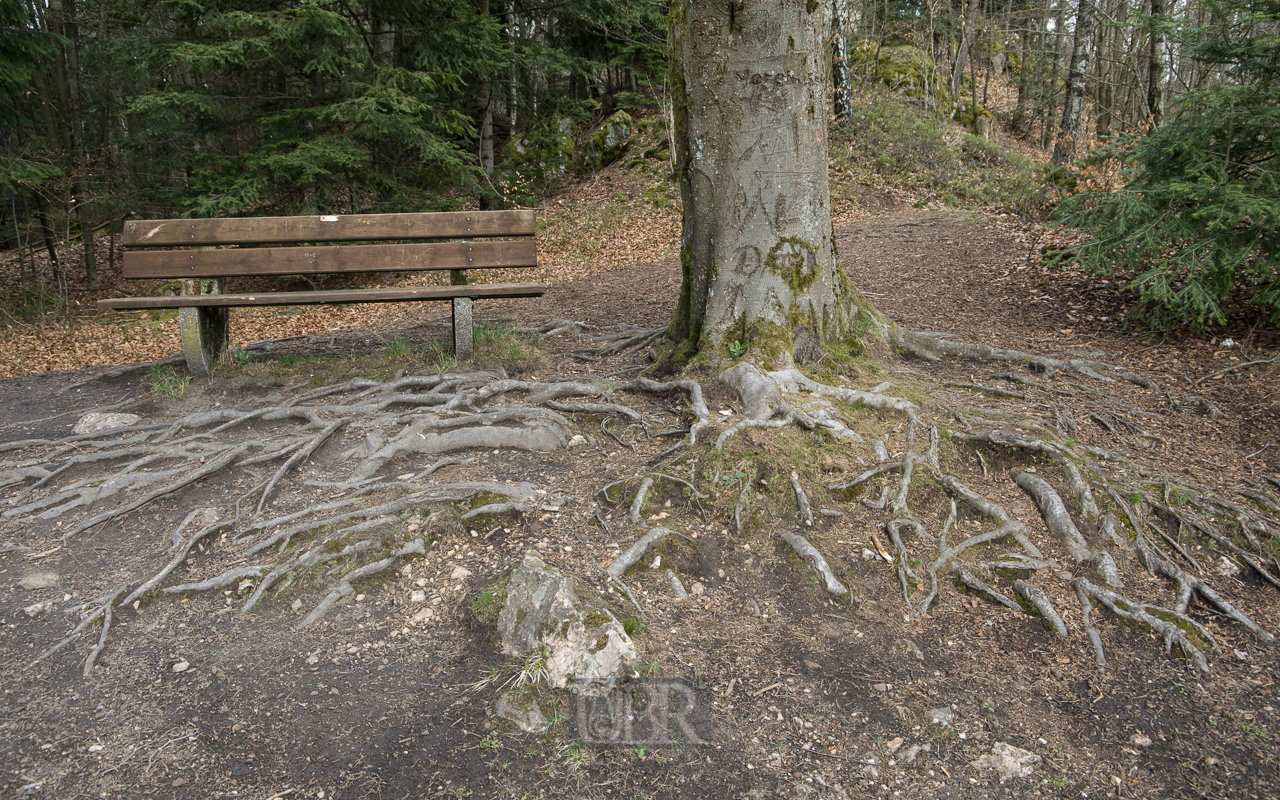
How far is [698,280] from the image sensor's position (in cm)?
505

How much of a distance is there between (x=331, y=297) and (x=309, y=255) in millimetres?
434

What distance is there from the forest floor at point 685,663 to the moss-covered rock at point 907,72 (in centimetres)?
1459

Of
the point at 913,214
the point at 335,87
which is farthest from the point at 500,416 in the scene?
the point at 335,87

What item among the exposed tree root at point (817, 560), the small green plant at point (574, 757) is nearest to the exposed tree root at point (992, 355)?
the exposed tree root at point (817, 560)

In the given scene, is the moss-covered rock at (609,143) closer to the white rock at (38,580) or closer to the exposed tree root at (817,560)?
the exposed tree root at (817,560)

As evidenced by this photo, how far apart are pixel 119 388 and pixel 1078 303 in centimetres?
860

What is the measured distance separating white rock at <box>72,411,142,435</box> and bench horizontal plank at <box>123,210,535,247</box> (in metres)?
1.28

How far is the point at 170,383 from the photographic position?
5340mm

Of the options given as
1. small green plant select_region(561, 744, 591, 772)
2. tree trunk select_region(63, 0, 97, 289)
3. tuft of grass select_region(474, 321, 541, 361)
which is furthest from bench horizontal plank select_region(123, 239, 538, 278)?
tree trunk select_region(63, 0, 97, 289)

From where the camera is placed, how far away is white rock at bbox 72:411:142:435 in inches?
195

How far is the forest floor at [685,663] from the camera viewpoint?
100 inches

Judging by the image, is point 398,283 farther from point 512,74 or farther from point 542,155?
point 512,74

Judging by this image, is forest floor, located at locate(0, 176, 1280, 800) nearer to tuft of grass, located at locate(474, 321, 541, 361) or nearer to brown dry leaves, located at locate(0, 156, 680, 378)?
tuft of grass, located at locate(474, 321, 541, 361)

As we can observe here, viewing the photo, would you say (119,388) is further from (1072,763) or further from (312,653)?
(1072,763)
